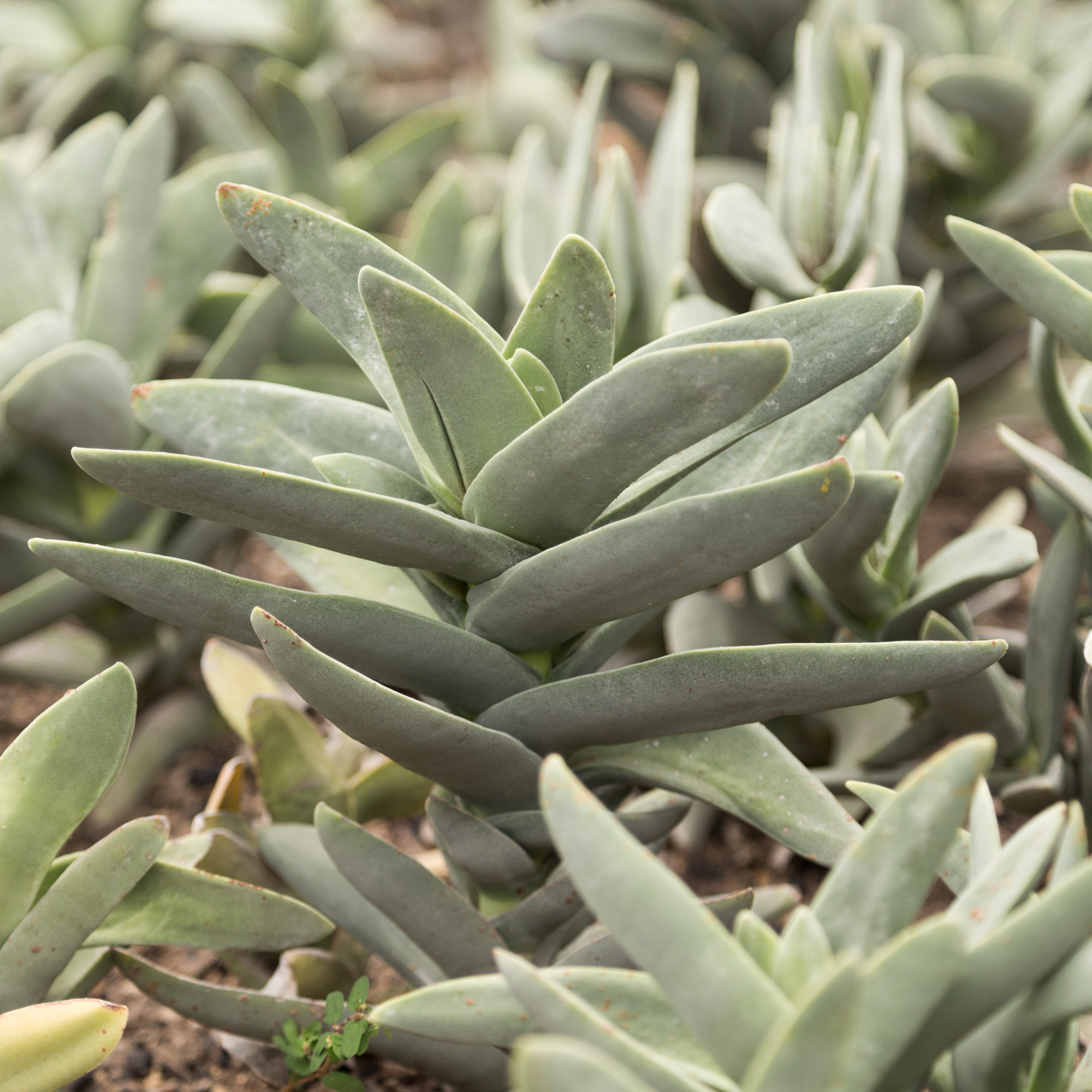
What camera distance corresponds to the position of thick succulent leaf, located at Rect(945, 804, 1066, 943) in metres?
0.39

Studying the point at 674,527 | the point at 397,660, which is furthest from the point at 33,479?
the point at 674,527

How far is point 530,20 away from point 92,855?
1253 mm

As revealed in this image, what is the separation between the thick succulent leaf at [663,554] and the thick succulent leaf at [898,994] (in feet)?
0.51

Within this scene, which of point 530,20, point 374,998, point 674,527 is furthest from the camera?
point 530,20

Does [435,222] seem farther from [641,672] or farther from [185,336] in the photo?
[641,672]

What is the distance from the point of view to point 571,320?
1.66ft

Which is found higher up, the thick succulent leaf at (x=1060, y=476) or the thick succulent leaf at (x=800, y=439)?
the thick succulent leaf at (x=800, y=439)

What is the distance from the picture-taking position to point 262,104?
4.30ft

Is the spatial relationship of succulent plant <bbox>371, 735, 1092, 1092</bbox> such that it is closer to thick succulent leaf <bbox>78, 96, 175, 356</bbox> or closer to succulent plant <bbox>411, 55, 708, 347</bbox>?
succulent plant <bbox>411, 55, 708, 347</bbox>

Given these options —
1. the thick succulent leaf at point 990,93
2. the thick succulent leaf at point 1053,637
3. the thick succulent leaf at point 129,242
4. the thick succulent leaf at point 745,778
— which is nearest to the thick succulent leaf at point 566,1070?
the thick succulent leaf at point 745,778

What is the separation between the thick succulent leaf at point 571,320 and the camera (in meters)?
0.48

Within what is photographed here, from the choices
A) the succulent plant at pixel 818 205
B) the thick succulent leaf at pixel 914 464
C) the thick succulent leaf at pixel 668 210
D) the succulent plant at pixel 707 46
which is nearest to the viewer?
the thick succulent leaf at pixel 914 464

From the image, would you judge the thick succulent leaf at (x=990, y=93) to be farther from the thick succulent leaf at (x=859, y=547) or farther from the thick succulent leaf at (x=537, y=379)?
the thick succulent leaf at (x=537, y=379)

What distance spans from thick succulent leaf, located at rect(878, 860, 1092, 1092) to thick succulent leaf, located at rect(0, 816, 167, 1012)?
329 millimetres
